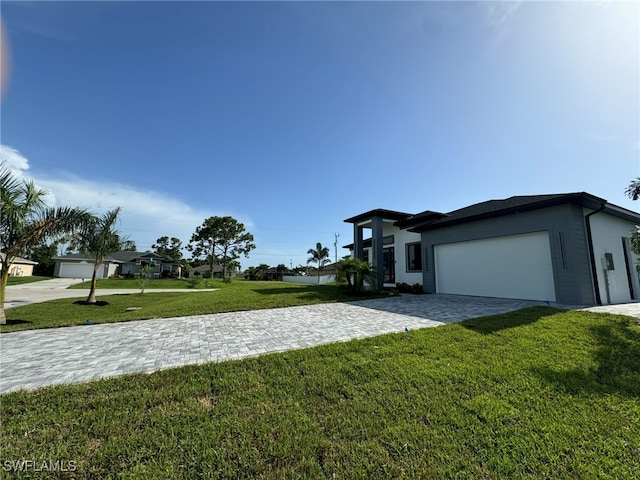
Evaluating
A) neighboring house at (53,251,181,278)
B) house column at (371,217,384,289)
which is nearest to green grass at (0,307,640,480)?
house column at (371,217,384,289)

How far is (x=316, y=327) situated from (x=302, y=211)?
1571cm

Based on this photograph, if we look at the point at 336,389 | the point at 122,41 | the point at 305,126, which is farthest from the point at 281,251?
the point at 336,389

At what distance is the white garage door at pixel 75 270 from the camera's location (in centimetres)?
3375

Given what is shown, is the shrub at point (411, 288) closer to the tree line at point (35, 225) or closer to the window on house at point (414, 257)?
the window on house at point (414, 257)

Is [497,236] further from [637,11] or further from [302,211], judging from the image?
[302,211]

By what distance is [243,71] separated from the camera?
895cm

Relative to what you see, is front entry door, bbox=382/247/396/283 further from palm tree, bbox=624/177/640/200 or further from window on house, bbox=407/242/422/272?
palm tree, bbox=624/177/640/200

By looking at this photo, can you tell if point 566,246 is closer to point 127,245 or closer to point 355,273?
point 355,273

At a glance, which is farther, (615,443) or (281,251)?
(281,251)

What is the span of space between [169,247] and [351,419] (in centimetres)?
6020

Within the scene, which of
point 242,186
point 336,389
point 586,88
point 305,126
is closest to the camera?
point 336,389

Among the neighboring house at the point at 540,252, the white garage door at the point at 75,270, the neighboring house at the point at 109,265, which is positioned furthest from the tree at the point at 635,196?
the white garage door at the point at 75,270

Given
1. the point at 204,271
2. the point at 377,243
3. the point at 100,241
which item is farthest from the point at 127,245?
the point at 204,271

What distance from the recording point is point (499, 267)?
34.7ft
